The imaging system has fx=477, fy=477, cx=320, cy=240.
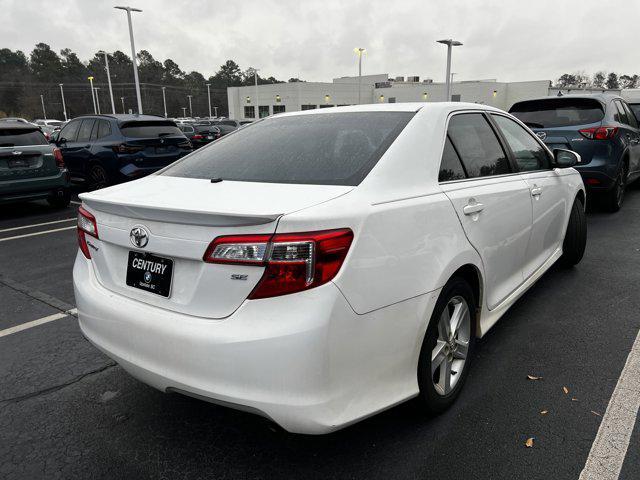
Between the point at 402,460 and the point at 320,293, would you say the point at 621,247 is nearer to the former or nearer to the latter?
the point at 402,460

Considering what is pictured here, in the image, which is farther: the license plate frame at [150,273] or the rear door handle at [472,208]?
the rear door handle at [472,208]

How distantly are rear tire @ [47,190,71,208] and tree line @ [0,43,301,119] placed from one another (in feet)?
301

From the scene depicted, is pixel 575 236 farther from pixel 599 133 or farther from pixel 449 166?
pixel 599 133

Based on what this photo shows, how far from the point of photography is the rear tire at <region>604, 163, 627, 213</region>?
7.20m

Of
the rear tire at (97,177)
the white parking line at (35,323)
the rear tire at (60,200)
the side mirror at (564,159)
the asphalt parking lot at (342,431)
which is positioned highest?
the side mirror at (564,159)

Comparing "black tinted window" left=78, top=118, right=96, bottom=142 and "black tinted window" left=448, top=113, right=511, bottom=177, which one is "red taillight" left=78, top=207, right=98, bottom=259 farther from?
"black tinted window" left=78, top=118, right=96, bottom=142

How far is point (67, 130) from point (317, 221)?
412 inches

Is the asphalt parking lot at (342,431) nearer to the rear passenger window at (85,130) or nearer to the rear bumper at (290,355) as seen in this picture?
the rear bumper at (290,355)

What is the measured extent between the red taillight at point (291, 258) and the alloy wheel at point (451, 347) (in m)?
0.85

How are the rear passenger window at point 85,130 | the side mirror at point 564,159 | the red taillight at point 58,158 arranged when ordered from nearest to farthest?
the side mirror at point 564,159 < the red taillight at point 58,158 < the rear passenger window at point 85,130

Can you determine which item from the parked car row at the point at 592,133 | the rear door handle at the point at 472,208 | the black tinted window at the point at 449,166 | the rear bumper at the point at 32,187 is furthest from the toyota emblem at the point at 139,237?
the rear bumper at the point at 32,187

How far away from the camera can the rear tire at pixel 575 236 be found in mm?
4473

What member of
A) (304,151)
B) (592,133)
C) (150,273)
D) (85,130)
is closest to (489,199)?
(304,151)

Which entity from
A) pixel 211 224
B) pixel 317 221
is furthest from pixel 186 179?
pixel 317 221
